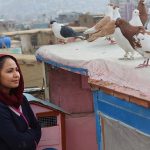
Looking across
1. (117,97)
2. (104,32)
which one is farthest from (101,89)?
(104,32)

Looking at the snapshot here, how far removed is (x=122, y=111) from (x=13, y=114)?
75 centimetres

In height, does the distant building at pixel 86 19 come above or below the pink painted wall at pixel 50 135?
above

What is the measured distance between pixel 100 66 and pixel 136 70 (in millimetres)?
418

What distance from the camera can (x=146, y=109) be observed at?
2219 millimetres

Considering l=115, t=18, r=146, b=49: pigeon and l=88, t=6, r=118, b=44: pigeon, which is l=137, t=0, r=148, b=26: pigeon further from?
l=115, t=18, r=146, b=49: pigeon

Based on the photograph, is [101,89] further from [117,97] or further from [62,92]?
[62,92]

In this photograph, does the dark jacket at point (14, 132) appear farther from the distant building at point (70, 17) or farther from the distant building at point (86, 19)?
the distant building at point (70, 17)

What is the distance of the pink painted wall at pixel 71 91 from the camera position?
4570 mm

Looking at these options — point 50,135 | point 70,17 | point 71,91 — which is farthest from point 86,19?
point 50,135

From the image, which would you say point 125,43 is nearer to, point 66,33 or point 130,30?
point 130,30

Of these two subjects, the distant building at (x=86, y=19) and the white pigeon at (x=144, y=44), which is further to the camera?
the distant building at (x=86, y=19)

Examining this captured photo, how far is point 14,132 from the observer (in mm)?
2641

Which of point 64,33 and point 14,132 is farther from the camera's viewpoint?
point 64,33

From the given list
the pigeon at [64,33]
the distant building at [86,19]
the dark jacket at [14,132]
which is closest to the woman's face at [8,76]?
the dark jacket at [14,132]
